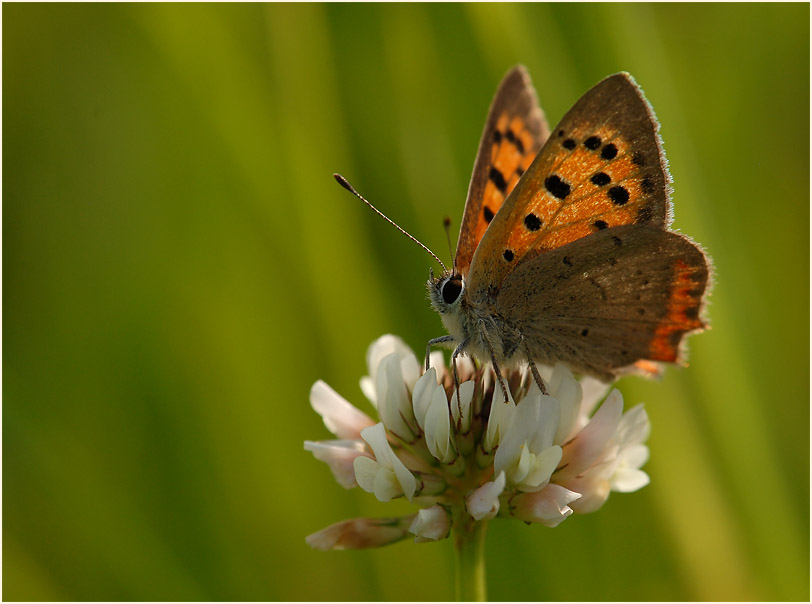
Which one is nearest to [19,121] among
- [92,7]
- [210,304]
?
[92,7]

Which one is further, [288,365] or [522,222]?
[288,365]

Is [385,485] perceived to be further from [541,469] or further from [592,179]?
[592,179]

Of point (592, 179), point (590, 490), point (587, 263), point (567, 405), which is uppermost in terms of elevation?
point (592, 179)

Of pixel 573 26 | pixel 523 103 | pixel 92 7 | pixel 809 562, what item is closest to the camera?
pixel 523 103

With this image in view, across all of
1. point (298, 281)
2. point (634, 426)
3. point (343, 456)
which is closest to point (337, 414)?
point (343, 456)

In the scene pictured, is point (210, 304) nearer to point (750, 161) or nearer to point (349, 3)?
point (349, 3)

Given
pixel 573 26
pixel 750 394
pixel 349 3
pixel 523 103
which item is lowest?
pixel 750 394
